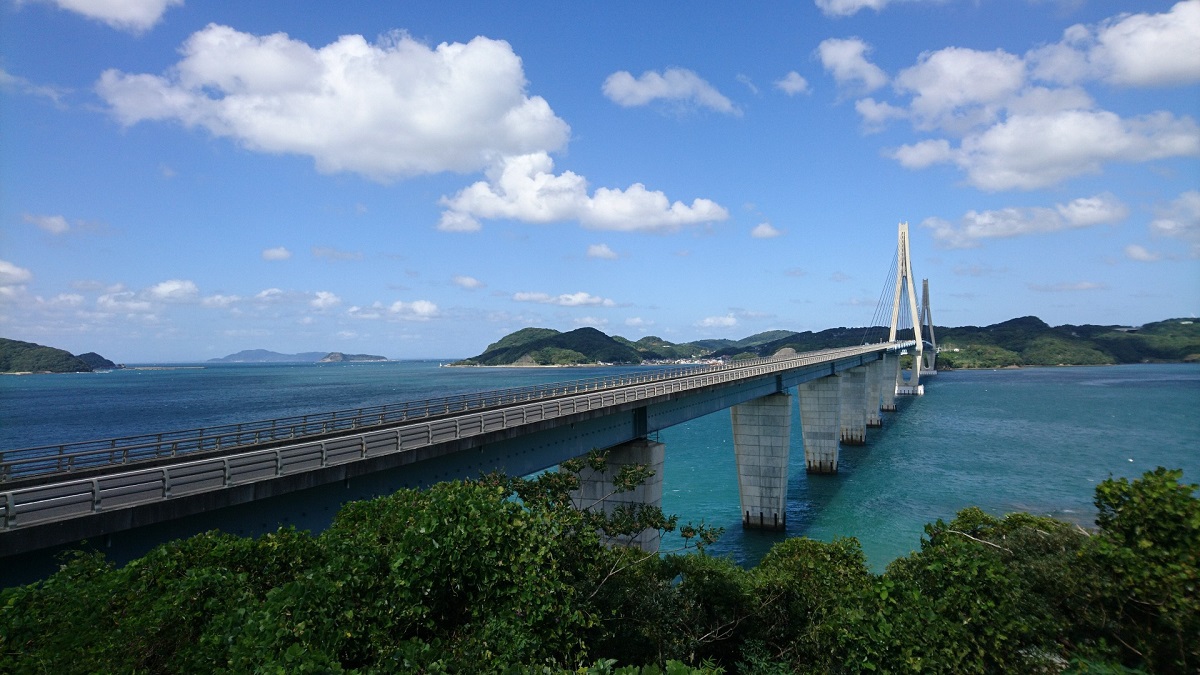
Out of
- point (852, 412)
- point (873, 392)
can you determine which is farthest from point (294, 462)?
point (873, 392)

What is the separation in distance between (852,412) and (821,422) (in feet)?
65.3

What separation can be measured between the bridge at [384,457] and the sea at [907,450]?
7523mm

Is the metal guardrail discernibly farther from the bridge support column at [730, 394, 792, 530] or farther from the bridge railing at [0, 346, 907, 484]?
the bridge support column at [730, 394, 792, 530]

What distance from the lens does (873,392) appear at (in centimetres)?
10262

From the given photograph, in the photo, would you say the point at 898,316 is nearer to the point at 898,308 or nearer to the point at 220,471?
the point at 898,308

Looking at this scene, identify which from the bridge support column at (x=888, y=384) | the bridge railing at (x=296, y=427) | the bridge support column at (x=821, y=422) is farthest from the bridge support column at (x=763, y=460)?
the bridge support column at (x=888, y=384)

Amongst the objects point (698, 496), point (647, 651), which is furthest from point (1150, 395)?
point (647, 651)

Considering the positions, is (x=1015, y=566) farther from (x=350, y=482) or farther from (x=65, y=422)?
(x=65, y=422)

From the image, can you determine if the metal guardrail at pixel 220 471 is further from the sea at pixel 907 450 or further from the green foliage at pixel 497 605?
the sea at pixel 907 450

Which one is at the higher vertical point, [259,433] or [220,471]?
[259,433]

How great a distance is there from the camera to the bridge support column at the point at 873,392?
9744 cm

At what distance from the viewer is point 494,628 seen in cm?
1049

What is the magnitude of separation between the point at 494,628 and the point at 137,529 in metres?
9.65

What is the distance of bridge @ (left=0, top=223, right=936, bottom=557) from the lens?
13.6 metres
